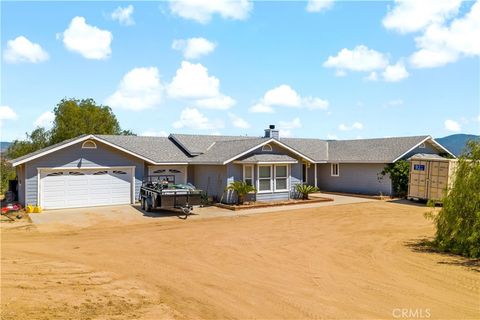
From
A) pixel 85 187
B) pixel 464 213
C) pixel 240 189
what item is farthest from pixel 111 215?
pixel 464 213

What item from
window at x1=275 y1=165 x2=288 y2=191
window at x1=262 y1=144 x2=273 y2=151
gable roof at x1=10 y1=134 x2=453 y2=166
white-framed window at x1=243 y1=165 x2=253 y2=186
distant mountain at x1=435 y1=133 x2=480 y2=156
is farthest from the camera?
window at x1=275 y1=165 x2=288 y2=191

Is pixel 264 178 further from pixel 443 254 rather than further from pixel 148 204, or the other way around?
pixel 443 254

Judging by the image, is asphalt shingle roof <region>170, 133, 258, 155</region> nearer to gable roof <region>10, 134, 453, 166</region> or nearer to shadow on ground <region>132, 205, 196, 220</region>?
gable roof <region>10, 134, 453, 166</region>

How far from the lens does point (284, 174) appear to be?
2498cm

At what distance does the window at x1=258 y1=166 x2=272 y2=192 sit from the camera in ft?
78.5

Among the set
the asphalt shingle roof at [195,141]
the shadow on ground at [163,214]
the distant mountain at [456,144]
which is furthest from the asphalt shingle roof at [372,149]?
the shadow on ground at [163,214]

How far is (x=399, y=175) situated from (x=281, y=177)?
8109 millimetres

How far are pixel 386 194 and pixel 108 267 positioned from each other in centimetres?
2138

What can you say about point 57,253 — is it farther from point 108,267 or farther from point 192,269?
point 192,269

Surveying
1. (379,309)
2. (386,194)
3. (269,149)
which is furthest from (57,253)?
(386,194)

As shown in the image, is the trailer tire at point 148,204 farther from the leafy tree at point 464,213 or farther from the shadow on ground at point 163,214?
the leafy tree at point 464,213

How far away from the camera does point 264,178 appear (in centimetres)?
2414

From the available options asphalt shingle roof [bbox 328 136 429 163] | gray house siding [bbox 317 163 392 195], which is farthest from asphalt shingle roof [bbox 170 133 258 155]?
asphalt shingle roof [bbox 328 136 429 163]

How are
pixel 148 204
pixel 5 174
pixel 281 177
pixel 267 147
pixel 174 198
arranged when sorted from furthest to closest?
pixel 5 174 → pixel 281 177 → pixel 267 147 → pixel 148 204 → pixel 174 198
